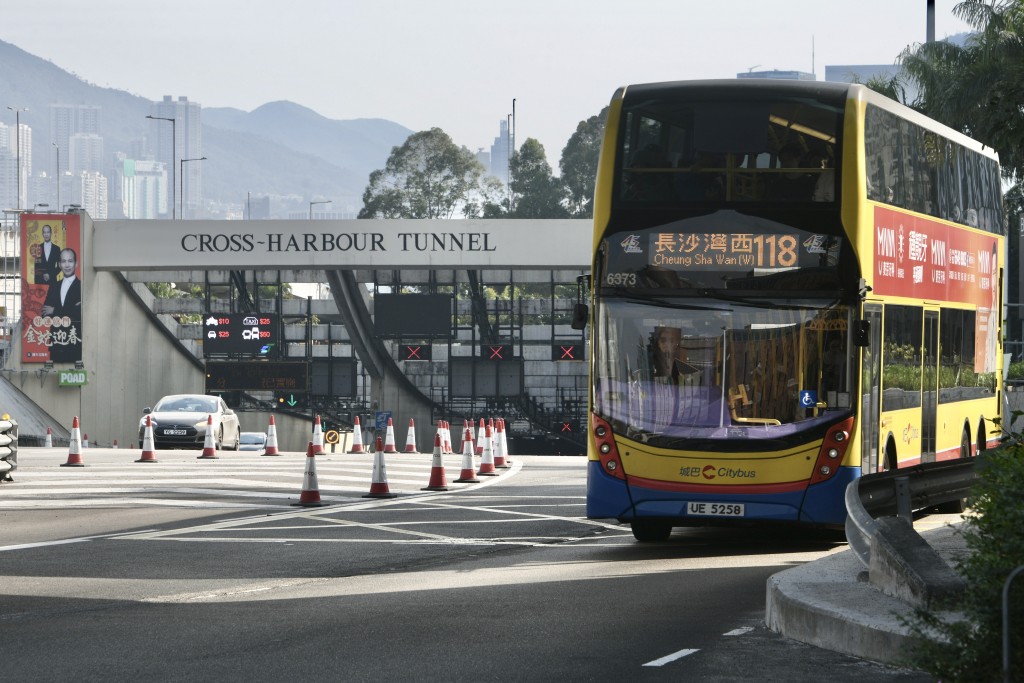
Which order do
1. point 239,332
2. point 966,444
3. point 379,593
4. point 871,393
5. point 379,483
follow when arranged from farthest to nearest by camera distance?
point 239,332, point 379,483, point 966,444, point 871,393, point 379,593

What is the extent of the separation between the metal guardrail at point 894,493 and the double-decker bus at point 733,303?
623 millimetres

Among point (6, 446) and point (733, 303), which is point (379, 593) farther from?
point (6, 446)

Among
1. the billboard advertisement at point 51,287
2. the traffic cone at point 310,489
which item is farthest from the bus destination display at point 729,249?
the billboard advertisement at point 51,287

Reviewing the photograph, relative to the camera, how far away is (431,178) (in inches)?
4353

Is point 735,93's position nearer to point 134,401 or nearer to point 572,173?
point 134,401

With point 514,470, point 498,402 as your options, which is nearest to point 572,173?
point 498,402

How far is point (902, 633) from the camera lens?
8766mm

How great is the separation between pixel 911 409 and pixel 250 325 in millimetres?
45423

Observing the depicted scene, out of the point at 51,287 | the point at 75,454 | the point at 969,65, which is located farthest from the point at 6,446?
the point at 51,287

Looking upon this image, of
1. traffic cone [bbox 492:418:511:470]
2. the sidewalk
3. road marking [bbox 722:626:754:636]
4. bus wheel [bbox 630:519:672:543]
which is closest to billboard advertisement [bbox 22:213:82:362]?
traffic cone [bbox 492:418:511:470]

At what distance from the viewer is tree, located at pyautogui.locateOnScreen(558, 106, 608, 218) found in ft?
352

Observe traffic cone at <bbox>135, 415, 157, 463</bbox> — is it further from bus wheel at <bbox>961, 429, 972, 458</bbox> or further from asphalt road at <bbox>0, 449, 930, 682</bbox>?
bus wheel at <bbox>961, 429, 972, 458</bbox>

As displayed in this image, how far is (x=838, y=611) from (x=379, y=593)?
3793 millimetres

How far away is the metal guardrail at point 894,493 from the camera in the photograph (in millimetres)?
10680
